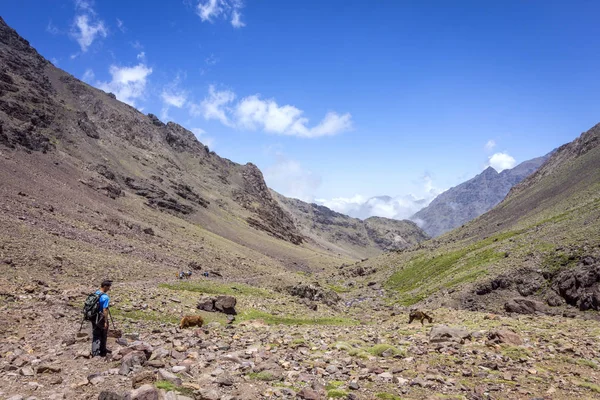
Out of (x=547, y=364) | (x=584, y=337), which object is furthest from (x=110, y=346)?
(x=584, y=337)

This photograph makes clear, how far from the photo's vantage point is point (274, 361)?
15.8 metres

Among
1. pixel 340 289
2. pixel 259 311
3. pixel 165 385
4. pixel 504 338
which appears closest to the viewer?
pixel 165 385

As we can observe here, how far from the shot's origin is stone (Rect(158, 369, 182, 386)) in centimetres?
1259

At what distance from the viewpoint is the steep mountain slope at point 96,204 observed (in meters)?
50.0

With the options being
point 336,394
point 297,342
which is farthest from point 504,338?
point 336,394

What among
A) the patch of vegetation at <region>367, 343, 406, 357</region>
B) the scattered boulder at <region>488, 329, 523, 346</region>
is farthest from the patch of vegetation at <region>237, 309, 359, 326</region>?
the scattered boulder at <region>488, 329, 523, 346</region>

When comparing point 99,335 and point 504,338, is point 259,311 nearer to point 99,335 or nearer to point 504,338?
point 99,335

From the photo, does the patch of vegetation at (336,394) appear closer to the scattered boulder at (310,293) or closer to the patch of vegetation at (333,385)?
the patch of vegetation at (333,385)

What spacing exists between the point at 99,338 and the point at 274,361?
773cm

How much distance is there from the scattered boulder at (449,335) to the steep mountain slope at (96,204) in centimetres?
3401

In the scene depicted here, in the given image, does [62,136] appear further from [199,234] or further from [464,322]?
[464,322]

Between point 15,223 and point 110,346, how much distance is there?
46409 mm

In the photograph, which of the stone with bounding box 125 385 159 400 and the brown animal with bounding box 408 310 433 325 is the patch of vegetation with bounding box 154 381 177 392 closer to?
the stone with bounding box 125 385 159 400

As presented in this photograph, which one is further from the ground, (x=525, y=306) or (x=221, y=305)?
(x=221, y=305)
